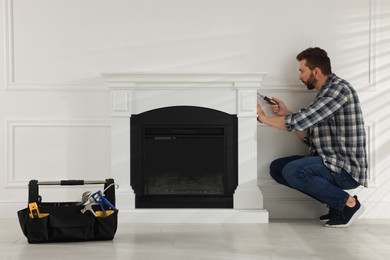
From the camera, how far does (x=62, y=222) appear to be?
3.15 metres

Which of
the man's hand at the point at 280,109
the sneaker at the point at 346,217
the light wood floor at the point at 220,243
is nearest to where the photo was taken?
the light wood floor at the point at 220,243

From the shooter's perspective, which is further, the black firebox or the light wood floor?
the black firebox

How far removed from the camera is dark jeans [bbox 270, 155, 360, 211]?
3.85 m

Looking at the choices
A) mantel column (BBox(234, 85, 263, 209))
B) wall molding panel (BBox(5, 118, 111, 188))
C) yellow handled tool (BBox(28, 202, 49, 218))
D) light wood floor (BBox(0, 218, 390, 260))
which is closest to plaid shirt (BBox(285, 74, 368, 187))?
mantel column (BBox(234, 85, 263, 209))

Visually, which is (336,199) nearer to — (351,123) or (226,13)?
(351,123)

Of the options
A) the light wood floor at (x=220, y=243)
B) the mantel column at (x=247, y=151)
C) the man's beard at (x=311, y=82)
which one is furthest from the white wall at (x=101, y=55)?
the light wood floor at (x=220, y=243)

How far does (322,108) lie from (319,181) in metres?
0.47

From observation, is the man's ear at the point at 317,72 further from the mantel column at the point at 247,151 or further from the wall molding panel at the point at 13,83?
the wall molding panel at the point at 13,83

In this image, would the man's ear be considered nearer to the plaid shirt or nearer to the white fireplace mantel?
the plaid shirt

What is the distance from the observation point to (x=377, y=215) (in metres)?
4.23

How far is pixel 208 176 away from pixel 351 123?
100cm

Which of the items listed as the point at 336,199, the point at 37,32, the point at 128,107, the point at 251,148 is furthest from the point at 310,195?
the point at 37,32

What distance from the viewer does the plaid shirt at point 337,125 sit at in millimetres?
3830

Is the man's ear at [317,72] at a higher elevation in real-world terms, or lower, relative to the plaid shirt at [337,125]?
higher
